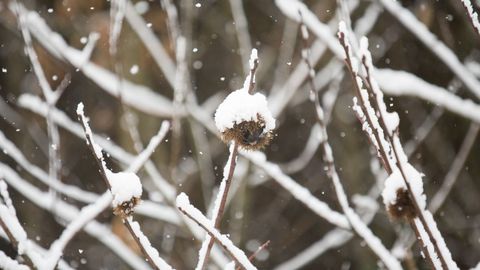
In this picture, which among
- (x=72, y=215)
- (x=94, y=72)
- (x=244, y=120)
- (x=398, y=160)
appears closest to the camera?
(x=398, y=160)

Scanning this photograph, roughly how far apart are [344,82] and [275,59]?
2.76 ft

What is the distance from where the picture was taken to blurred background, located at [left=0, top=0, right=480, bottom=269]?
214 inches

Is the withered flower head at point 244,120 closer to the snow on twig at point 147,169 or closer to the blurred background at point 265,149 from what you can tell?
the snow on twig at point 147,169

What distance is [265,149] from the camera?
18.4 ft

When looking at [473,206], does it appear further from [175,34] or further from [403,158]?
[403,158]

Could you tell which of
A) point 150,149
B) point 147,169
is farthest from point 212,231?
point 147,169

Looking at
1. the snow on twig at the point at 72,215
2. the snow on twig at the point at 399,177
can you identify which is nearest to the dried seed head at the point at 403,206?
the snow on twig at the point at 399,177

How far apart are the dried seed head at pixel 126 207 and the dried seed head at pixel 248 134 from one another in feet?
0.72

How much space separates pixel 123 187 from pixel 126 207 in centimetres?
4

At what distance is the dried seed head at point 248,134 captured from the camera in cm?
101

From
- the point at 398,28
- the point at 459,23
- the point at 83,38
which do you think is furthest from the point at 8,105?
the point at 459,23

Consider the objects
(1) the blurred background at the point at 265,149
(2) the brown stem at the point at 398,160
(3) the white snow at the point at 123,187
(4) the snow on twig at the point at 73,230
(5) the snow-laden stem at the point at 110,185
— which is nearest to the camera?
(2) the brown stem at the point at 398,160

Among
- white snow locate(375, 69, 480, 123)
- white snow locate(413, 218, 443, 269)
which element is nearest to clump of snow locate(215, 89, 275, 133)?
white snow locate(413, 218, 443, 269)

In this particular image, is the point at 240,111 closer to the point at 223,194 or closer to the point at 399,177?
the point at 223,194
